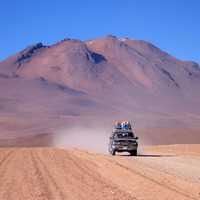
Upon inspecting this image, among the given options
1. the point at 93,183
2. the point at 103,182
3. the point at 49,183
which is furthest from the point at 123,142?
the point at 49,183

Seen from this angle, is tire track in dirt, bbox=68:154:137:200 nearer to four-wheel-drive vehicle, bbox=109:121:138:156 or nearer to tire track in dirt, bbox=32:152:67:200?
tire track in dirt, bbox=32:152:67:200

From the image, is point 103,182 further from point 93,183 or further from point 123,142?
point 123,142

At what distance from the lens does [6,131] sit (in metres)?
130

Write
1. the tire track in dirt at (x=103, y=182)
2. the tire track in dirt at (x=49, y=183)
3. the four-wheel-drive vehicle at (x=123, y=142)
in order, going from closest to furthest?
the tire track in dirt at (x=49, y=183)
the tire track in dirt at (x=103, y=182)
the four-wheel-drive vehicle at (x=123, y=142)

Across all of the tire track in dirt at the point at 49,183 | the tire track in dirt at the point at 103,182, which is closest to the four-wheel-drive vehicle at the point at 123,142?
the tire track in dirt at the point at 103,182

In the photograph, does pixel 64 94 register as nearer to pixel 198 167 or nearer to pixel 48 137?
pixel 48 137

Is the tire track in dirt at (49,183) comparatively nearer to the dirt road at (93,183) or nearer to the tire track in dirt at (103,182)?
the dirt road at (93,183)

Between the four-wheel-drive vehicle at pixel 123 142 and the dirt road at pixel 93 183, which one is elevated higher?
the four-wheel-drive vehicle at pixel 123 142

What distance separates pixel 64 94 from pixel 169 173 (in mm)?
171118

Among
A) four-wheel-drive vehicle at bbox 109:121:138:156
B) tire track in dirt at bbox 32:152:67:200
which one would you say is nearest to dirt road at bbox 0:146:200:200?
tire track in dirt at bbox 32:152:67:200

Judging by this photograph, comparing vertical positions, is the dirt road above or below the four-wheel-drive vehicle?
below

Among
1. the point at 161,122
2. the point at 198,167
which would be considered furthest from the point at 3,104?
the point at 198,167

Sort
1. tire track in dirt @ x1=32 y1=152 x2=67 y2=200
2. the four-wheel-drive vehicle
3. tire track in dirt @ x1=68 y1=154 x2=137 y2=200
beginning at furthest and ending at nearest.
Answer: the four-wheel-drive vehicle, tire track in dirt @ x1=68 y1=154 x2=137 y2=200, tire track in dirt @ x1=32 y1=152 x2=67 y2=200

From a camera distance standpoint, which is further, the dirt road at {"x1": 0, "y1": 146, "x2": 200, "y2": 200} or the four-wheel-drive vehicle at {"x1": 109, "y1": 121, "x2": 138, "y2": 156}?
the four-wheel-drive vehicle at {"x1": 109, "y1": 121, "x2": 138, "y2": 156}
